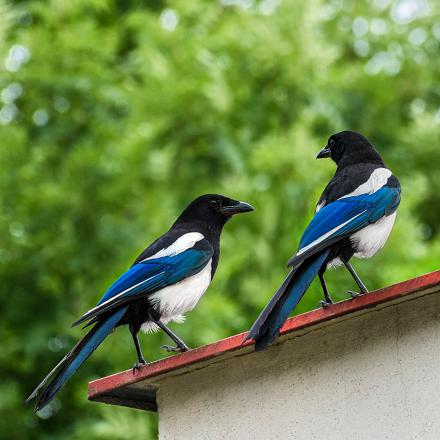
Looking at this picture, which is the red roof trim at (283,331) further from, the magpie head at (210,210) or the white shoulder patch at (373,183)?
the magpie head at (210,210)

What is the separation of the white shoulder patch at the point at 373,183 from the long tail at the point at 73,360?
3.83ft

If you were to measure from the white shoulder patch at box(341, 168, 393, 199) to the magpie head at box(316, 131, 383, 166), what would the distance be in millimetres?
133

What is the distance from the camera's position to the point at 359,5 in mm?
15680

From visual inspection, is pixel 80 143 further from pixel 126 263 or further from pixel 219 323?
pixel 219 323

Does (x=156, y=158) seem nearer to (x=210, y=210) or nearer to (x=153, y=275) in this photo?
(x=210, y=210)

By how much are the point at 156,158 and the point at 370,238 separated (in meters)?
7.52

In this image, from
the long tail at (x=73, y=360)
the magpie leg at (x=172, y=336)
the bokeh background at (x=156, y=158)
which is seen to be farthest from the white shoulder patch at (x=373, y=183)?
the bokeh background at (x=156, y=158)

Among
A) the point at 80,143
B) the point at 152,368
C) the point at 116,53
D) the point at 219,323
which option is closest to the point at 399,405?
the point at 152,368

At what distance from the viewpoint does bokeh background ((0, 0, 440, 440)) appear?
1119 cm

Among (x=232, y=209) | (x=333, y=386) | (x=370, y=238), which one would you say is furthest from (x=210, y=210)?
(x=333, y=386)

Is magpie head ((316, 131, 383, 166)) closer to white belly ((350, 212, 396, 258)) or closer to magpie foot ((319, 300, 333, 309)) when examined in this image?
white belly ((350, 212, 396, 258))

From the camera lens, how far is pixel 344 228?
447cm

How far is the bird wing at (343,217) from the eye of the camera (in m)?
4.37

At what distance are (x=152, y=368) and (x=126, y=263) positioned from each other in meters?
5.99
